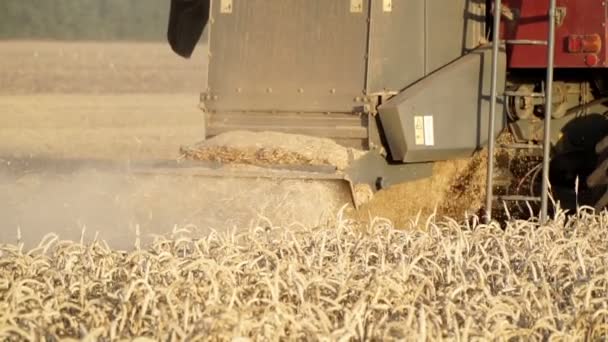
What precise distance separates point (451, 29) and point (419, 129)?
94cm

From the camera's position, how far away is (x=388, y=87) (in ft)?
27.1

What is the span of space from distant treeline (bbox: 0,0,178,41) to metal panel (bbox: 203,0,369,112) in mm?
24709

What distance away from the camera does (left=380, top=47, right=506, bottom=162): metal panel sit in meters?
8.04

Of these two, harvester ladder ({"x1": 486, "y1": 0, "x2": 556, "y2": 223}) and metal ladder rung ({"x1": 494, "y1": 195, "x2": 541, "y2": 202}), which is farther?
metal ladder rung ({"x1": 494, "y1": 195, "x2": 541, "y2": 202})

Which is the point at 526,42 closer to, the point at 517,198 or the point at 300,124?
the point at 517,198

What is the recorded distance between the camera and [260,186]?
310 inches

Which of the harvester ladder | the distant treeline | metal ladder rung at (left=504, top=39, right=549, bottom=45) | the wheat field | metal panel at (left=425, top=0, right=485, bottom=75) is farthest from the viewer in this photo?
the distant treeline

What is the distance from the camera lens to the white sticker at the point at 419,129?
809 cm

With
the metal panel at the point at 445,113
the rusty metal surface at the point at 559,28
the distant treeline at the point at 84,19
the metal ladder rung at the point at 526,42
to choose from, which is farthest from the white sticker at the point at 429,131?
the distant treeline at the point at 84,19

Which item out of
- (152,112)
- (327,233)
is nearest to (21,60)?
(152,112)

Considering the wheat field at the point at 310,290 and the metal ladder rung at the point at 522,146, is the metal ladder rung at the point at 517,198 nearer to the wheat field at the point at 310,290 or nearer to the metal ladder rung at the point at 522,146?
the metal ladder rung at the point at 522,146

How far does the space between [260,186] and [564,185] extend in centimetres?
248

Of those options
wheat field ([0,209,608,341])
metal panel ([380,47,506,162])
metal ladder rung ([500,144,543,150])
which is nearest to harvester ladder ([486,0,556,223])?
metal panel ([380,47,506,162])

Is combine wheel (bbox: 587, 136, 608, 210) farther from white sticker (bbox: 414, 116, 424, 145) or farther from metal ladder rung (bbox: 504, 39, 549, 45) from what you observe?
white sticker (bbox: 414, 116, 424, 145)
